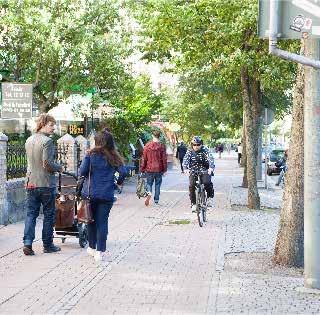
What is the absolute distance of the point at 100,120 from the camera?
92.0ft

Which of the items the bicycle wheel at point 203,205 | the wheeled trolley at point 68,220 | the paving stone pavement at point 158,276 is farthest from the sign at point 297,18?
the bicycle wheel at point 203,205

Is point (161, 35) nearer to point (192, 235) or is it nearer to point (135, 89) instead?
point (192, 235)

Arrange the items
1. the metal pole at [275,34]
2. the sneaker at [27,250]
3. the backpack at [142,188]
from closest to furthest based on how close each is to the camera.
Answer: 1. the metal pole at [275,34]
2. the sneaker at [27,250]
3. the backpack at [142,188]

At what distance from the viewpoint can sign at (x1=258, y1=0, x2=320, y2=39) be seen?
763 cm

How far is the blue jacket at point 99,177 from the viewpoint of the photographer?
10000 millimetres

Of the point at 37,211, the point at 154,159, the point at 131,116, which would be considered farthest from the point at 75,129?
the point at 37,211

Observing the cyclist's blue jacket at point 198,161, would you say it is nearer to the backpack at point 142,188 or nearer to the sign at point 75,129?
the backpack at point 142,188

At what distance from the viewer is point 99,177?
395 inches

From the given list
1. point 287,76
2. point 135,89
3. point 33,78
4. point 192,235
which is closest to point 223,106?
point 135,89

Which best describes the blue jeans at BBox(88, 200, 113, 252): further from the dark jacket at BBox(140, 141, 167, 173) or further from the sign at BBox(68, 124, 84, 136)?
the sign at BBox(68, 124, 84, 136)

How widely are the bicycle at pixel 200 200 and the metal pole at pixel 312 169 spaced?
6.22 m

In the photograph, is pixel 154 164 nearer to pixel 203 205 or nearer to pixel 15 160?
pixel 203 205

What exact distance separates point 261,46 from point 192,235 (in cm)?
662

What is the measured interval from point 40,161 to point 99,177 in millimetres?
962
